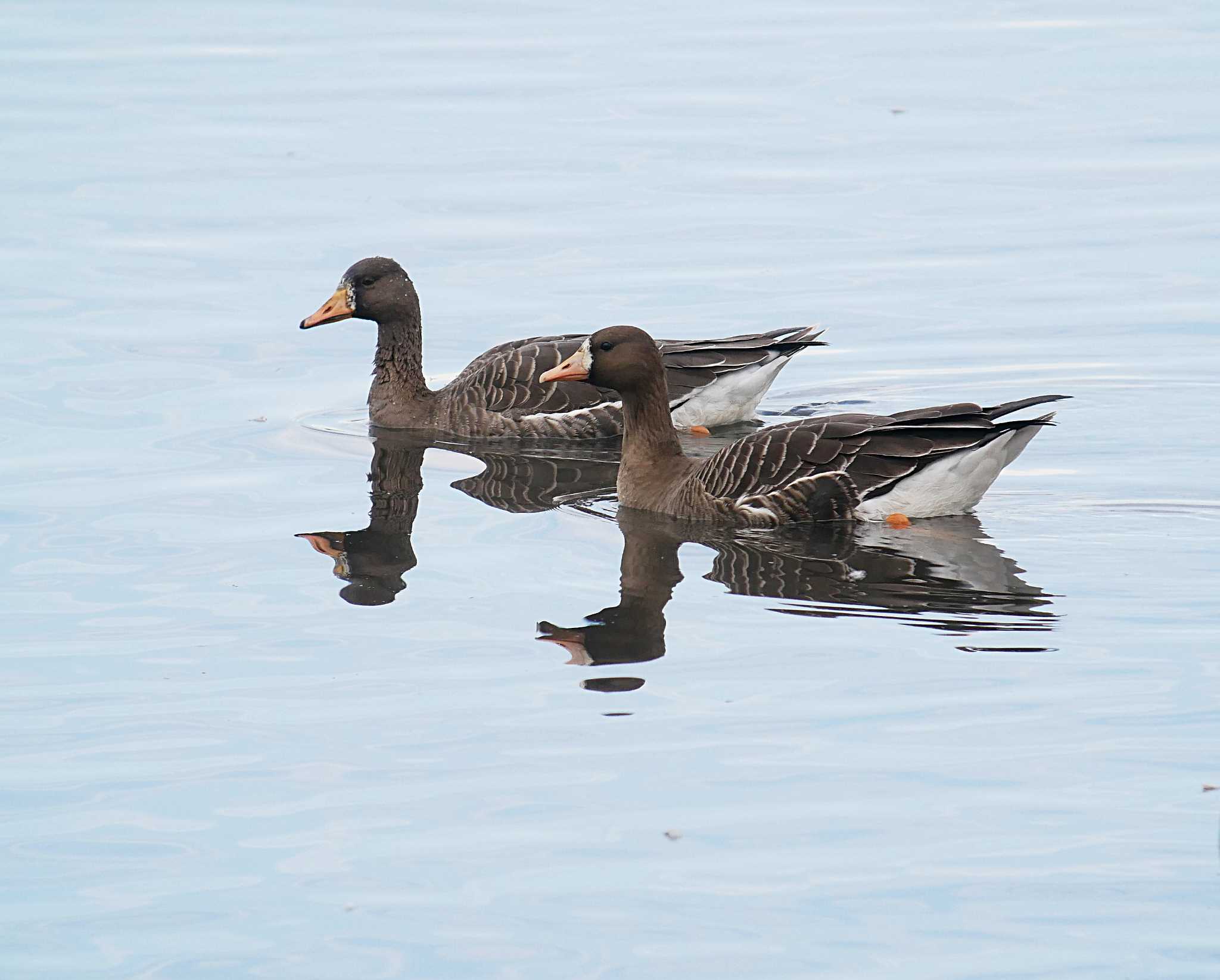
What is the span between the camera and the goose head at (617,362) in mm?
11953

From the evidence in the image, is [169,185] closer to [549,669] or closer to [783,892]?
[549,669]

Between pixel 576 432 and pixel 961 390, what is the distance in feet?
9.71

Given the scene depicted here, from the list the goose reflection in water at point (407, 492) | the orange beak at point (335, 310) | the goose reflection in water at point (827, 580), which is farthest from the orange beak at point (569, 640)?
the orange beak at point (335, 310)

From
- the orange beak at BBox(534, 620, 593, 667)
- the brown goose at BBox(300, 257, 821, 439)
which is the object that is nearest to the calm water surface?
the orange beak at BBox(534, 620, 593, 667)

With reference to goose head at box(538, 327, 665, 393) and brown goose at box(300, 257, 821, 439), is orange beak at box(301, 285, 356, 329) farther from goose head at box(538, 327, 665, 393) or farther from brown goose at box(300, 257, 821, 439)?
goose head at box(538, 327, 665, 393)

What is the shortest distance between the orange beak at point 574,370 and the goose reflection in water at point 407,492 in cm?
81

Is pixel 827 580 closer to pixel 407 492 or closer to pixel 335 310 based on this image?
pixel 407 492

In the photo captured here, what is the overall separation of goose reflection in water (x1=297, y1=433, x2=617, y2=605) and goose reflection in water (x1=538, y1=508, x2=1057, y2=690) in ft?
3.41

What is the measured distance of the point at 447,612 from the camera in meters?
9.57

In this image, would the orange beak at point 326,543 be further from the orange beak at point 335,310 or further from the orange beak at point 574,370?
the orange beak at point 335,310

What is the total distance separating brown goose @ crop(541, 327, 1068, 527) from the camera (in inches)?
429

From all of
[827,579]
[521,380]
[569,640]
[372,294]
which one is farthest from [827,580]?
[372,294]

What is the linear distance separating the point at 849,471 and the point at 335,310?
521cm

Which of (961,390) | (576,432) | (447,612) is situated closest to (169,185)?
(576,432)
